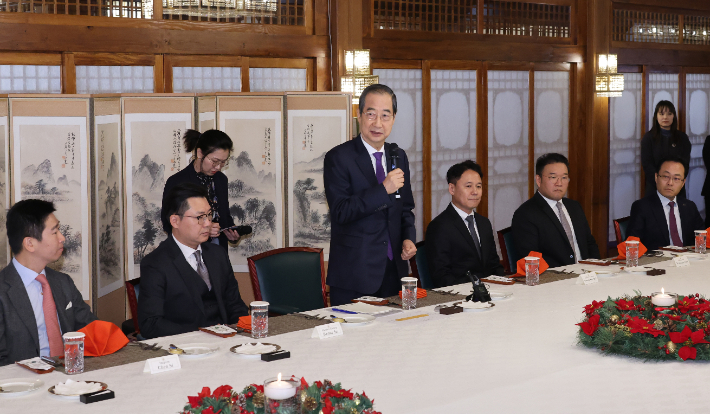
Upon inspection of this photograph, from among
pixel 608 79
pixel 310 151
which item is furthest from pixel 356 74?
pixel 608 79

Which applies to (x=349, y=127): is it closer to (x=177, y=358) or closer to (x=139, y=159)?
(x=139, y=159)

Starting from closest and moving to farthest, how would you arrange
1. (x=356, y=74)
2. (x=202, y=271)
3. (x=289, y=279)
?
(x=202, y=271) < (x=289, y=279) < (x=356, y=74)

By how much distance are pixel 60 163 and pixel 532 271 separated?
2.68 m

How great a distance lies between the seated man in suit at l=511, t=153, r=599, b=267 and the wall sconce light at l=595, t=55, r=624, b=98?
3278mm

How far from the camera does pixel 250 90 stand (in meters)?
5.75

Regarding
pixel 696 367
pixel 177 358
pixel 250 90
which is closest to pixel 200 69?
pixel 250 90

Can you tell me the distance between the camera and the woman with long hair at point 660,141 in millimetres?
7566

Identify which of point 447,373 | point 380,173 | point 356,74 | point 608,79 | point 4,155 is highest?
point 608,79

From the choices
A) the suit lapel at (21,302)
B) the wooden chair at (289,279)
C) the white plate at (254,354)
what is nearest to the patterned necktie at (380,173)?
the wooden chair at (289,279)

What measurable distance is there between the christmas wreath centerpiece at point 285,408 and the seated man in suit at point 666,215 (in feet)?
12.5

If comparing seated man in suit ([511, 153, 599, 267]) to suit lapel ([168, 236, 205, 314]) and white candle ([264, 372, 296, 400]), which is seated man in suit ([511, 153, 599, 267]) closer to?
suit lapel ([168, 236, 205, 314])

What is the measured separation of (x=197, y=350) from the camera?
238cm

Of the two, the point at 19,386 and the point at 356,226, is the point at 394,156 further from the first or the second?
the point at 19,386

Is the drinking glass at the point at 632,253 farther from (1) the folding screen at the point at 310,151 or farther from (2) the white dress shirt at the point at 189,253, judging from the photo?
(1) the folding screen at the point at 310,151
